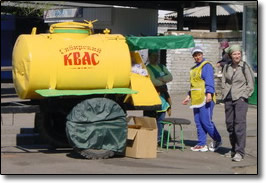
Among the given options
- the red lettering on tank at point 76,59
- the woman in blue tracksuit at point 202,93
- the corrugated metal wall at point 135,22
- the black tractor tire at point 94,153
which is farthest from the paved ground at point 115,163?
the corrugated metal wall at point 135,22

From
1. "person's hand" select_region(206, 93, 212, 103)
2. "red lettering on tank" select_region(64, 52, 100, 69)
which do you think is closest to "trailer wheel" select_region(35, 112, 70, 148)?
"red lettering on tank" select_region(64, 52, 100, 69)

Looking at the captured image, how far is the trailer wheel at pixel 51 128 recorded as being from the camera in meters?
9.79

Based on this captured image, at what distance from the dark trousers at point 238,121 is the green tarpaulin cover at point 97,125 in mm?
1496

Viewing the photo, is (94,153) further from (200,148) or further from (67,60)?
(200,148)

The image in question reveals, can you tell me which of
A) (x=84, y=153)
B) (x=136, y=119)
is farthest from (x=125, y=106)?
(x=84, y=153)

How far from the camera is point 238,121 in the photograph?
9219 millimetres

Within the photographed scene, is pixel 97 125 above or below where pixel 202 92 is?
below

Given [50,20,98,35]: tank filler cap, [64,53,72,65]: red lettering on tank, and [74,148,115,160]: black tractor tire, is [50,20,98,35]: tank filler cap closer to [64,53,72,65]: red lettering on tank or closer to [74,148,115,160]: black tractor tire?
[64,53,72,65]: red lettering on tank

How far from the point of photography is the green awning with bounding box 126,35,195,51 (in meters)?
9.55

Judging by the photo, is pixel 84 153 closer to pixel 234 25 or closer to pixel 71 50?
pixel 71 50

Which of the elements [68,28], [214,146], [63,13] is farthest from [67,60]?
[63,13]

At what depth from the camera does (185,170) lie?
28.1 ft

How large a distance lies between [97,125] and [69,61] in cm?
94

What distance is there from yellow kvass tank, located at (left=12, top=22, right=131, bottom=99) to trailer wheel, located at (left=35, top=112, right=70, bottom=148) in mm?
782
